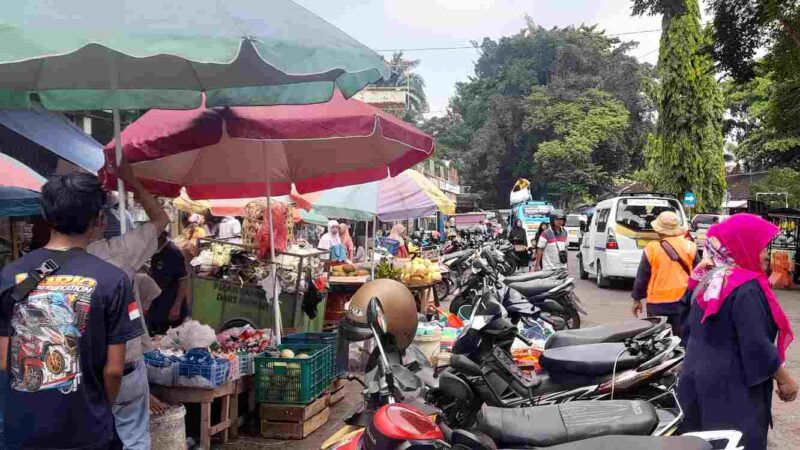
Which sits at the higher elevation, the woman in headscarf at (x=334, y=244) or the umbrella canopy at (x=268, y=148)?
the umbrella canopy at (x=268, y=148)

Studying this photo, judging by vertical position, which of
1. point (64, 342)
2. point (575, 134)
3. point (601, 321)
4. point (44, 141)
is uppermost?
point (575, 134)

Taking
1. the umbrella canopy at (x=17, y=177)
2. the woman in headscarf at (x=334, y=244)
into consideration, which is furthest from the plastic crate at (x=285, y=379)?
the woman in headscarf at (x=334, y=244)

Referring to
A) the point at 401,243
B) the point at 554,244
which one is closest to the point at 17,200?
the point at 554,244

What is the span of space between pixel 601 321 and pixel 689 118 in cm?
1529

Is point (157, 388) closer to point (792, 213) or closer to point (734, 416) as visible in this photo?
point (734, 416)

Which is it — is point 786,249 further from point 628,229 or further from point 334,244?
point 334,244

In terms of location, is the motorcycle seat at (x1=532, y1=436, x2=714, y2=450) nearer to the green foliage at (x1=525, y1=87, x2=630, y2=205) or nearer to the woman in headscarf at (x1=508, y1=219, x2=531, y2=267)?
the woman in headscarf at (x1=508, y1=219, x2=531, y2=267)

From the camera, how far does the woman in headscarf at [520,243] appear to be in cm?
1525

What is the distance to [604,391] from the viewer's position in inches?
177

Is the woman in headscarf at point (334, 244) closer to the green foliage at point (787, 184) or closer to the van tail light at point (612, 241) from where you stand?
the van tail light at point (612, 241)

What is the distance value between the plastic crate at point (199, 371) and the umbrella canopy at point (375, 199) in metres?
5.85

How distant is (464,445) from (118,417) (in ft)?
6.02

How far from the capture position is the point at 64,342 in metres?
2.50

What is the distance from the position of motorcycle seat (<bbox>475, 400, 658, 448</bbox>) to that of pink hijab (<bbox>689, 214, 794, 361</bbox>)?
2.20 ft
